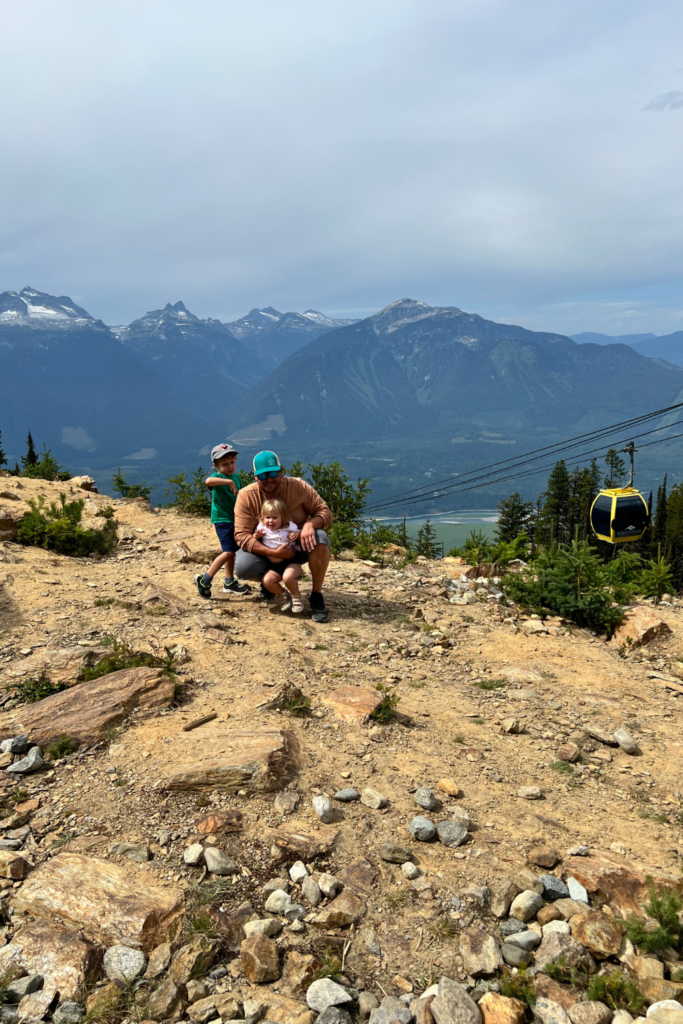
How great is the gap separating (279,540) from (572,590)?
4.44 m

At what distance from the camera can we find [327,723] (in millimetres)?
5152

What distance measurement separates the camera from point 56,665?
218 inches

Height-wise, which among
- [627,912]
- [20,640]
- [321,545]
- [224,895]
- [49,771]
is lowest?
[627,912]

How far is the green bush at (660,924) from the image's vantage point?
3186mm

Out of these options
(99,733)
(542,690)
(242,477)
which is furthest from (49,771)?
(242,477)

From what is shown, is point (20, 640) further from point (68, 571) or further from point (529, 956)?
point (529, 956)

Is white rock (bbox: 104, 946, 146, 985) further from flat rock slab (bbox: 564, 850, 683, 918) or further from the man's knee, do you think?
the man's knee

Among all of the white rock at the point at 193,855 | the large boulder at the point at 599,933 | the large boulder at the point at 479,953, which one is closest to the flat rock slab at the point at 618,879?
the large boulder at the point at 599,933

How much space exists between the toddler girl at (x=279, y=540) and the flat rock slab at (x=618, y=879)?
4344 millimetres

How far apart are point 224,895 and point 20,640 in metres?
4.00

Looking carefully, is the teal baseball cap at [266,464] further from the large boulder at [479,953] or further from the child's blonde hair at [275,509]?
the large boulder at [479,953]

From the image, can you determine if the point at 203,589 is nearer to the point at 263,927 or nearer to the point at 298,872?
the point at 298,872

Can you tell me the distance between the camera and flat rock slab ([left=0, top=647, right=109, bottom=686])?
17.7ft

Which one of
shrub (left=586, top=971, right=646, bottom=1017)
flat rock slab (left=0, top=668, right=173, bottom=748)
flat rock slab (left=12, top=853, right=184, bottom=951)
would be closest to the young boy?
flat rock slab (left=0, top=668, right=173, bottom=748)
